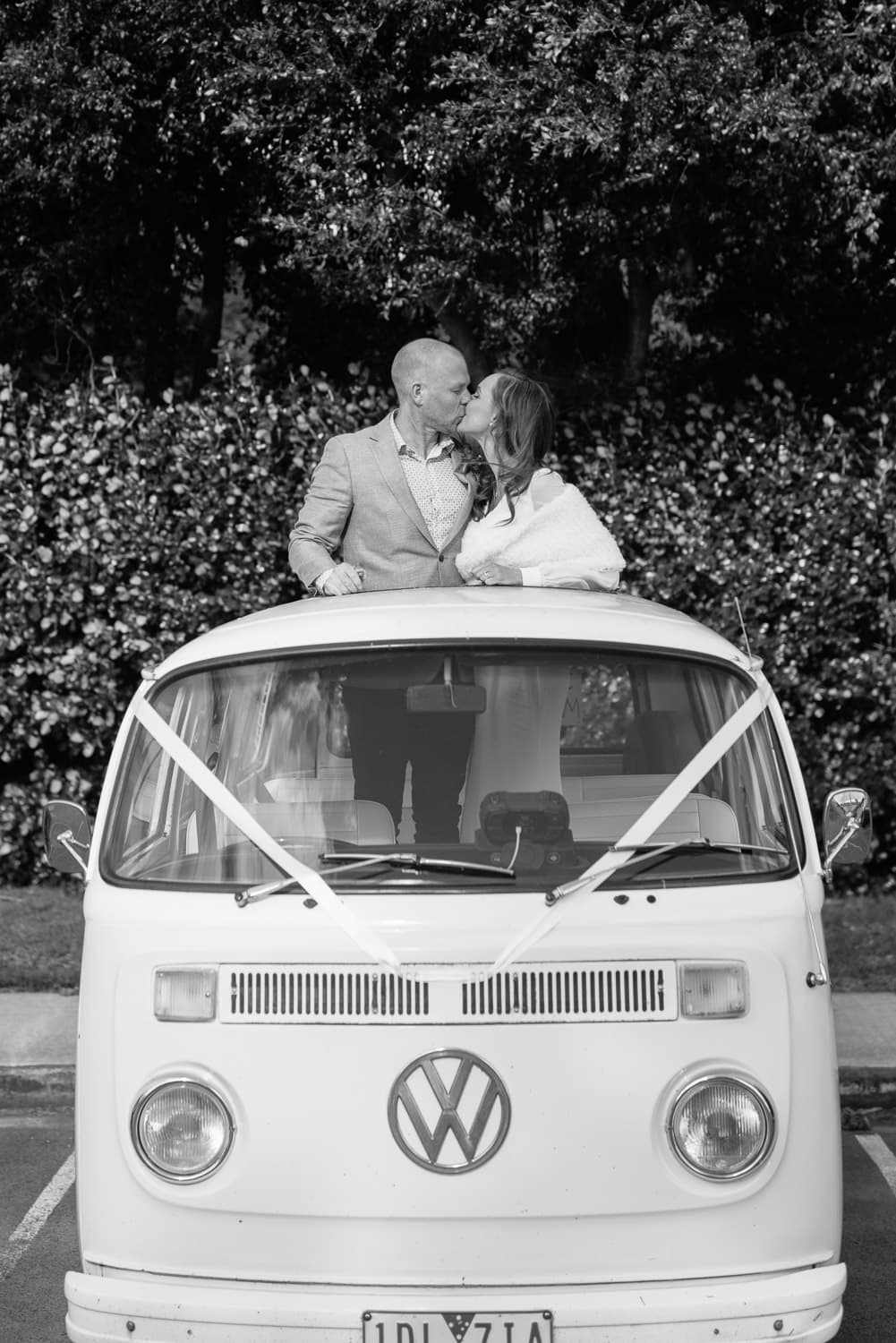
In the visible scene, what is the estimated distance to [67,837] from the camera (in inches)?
155

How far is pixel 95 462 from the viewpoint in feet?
29.4

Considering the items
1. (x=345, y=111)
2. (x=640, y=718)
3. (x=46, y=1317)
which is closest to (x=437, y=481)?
(x=640, y=718)

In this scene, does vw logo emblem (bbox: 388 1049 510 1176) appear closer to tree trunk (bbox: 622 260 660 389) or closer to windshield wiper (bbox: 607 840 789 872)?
windshield wiper (bbox: 607 840 789 872)

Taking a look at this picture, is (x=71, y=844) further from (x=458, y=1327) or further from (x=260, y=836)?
(x=458, y=1327)

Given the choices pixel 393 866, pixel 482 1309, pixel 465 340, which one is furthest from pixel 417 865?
pixel 465 340

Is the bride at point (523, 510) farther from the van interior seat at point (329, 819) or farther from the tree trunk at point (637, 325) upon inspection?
the tree trunk at point (637, 325)

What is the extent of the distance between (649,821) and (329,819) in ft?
2.29

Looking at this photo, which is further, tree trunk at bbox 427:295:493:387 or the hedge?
tree trunk at bbox 427:295:493:387

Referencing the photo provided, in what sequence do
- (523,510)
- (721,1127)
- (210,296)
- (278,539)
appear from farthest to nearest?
(210,296)
(278,539)
(523,510)
(721,1127)

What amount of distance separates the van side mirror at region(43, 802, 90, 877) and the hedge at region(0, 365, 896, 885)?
491 centimetres

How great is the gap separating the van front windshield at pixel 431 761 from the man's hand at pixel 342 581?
103cm

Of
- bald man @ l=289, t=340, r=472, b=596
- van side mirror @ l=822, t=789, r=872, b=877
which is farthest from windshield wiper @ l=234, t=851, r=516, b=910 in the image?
bald man @ l=289, t=340, r=472, b=596

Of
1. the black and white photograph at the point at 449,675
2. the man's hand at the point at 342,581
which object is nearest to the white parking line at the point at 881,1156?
the black and white photograph at the point at 449,675

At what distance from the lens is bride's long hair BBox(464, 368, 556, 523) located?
5004mm
